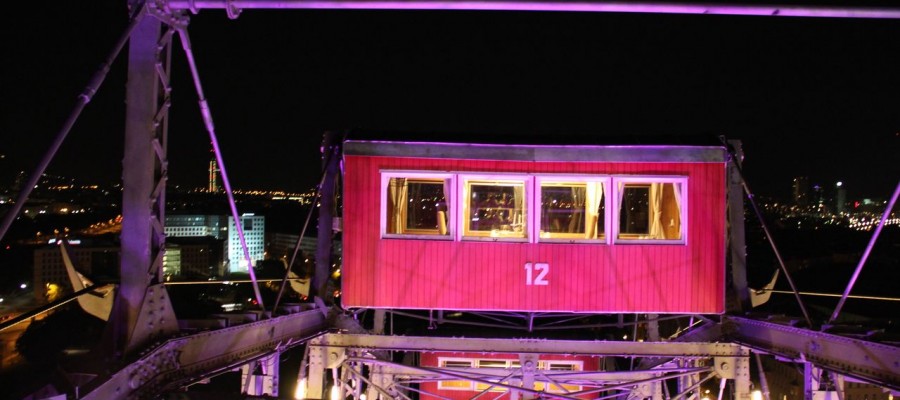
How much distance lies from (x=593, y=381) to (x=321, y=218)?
255 inches

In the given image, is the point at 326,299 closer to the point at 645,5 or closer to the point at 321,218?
the point at 321,218

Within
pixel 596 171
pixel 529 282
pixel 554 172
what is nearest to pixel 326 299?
pixel 529 282

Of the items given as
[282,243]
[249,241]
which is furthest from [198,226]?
[282,243]

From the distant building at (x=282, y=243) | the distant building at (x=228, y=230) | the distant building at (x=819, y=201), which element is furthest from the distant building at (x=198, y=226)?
the distant building at (x=819, y=201)

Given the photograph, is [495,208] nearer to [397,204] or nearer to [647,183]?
[397,204]

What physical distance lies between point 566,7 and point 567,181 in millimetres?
4731

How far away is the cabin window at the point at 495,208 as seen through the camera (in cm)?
1008

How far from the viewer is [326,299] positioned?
1044 cm

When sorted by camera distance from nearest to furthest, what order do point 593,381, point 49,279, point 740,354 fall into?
point 740,354 → point 593,381 → point 49,279

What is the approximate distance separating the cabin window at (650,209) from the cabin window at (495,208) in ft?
5.34

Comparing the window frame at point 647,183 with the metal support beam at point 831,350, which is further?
the window frame at point 647,183

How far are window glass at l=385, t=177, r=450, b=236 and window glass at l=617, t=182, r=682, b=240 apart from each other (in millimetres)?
3048

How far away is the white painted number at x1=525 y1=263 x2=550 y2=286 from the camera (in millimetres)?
10109

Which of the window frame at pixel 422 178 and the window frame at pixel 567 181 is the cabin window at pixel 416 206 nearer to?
the window frame at pixel 422 178
